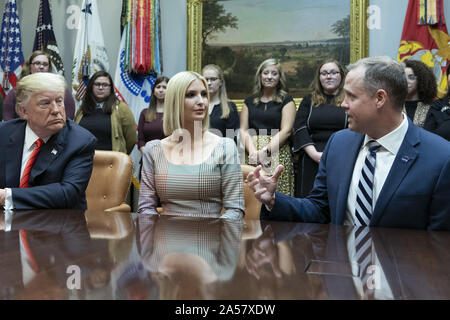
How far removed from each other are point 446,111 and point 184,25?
383 cm

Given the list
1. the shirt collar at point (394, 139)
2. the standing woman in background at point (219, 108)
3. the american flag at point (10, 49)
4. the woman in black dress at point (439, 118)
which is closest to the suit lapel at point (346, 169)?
the shirt collar at point (394, 139)

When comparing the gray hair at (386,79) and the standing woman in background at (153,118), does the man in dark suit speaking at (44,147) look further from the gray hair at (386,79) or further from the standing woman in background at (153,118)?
the standing woman in background at (153,118)

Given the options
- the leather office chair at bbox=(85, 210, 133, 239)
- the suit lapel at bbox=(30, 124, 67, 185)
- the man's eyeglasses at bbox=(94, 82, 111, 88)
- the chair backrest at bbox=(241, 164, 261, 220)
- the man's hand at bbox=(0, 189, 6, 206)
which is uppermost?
the man's eyeglasses at bbox=(94, 82, 111, 88)

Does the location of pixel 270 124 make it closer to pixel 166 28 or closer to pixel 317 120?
pixel 317 120

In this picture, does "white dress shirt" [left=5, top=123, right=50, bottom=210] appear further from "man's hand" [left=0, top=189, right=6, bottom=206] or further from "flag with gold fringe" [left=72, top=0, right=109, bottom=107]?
"flag with gold fringe" [left=72, top=0, right=109, bottom=107]

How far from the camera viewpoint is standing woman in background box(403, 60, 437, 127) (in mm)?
4156

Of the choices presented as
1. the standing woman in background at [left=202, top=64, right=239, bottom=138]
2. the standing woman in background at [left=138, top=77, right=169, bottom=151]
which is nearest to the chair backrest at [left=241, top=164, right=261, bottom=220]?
the standing woman in background at [left=202, top=64, right=239, bottom=138]

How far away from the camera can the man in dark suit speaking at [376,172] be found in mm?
1842

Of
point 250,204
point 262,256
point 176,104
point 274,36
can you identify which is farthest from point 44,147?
point 274,36

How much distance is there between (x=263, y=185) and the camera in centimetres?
192

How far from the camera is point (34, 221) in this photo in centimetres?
179

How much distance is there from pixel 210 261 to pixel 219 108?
12.5 feet

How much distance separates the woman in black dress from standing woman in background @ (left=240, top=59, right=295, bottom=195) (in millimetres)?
1292

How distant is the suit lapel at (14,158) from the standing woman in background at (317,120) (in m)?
2.68
